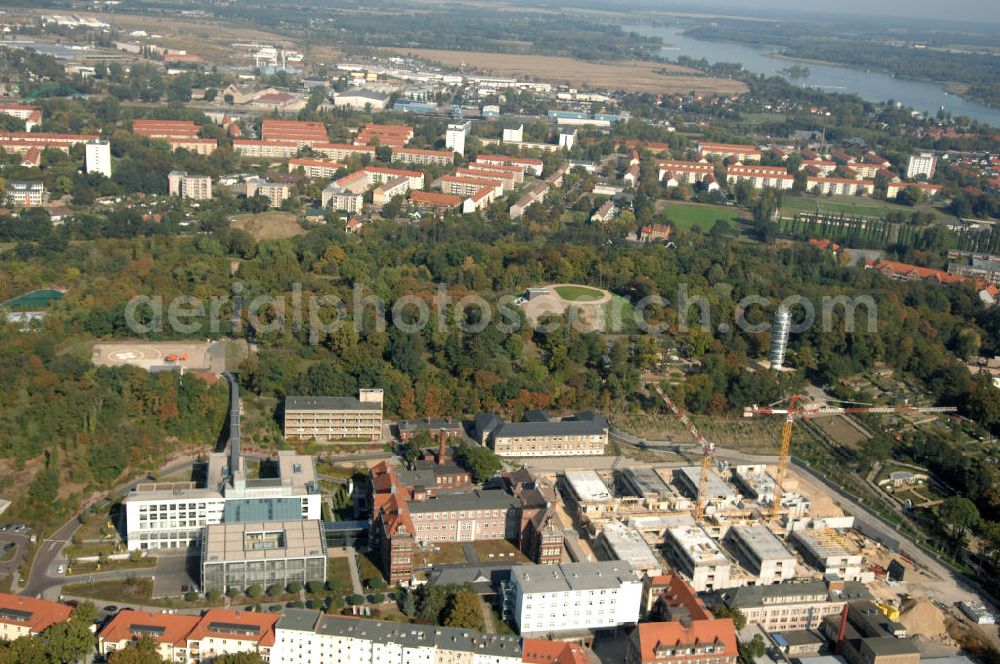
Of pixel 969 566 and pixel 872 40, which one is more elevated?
pixel 872 40

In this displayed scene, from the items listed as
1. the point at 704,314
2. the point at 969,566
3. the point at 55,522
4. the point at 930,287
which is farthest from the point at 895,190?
the point at 55,522

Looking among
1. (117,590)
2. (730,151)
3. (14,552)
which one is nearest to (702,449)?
(117,590)

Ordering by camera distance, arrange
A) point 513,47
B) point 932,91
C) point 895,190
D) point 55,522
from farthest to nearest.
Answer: point 513,47
point 932,91
point 895,190
point 55,522

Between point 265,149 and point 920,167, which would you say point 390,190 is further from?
point 920,167

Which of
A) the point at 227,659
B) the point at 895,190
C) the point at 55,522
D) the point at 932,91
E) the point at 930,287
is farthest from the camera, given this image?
the point at 932,91

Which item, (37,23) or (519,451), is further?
(37,23)

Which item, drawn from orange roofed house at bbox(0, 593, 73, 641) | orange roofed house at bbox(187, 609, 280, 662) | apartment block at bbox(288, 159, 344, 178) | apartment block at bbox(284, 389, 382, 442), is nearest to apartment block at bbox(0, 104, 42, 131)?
apartment block at bbox(288, 159, 344, 178)

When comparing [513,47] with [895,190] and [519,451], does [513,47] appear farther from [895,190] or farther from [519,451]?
[519,451]

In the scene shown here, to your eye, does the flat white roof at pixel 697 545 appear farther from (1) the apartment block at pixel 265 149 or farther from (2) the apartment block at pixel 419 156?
(1) the apartment block at pixel 265 149
